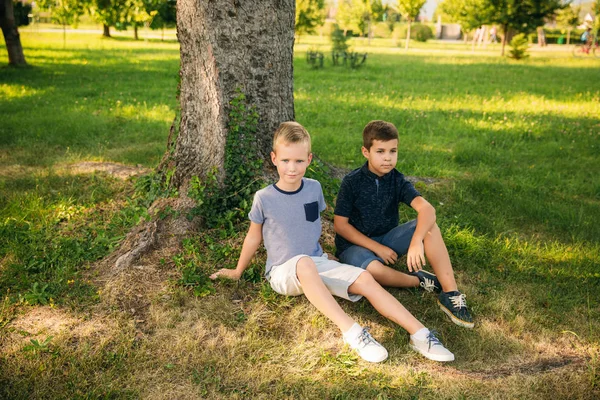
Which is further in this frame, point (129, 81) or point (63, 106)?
point (129, 81)

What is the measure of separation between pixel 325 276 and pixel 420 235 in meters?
0.72

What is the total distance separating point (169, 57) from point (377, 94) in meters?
12.5

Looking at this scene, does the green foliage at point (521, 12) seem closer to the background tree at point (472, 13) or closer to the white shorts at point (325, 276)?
the background tree at point (472, 13)

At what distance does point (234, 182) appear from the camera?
163 inches

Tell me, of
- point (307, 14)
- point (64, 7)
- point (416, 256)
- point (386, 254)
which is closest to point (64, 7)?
point (64, 7)

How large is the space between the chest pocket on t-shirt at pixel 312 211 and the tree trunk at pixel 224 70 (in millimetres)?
1086

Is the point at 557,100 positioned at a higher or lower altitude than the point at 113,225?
higher

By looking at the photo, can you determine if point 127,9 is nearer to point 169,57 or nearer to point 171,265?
point 171,265

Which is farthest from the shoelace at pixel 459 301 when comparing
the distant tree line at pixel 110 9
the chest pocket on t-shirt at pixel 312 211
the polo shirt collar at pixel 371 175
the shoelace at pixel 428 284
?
the distant tree line at pixel 110 9

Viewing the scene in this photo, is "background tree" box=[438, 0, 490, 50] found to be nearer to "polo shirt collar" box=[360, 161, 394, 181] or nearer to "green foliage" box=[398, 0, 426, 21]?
"green foliage" box=[398, 0, 426, 21]

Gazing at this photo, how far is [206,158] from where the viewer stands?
420 cm

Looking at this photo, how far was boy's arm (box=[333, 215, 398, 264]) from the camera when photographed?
3.51 meters

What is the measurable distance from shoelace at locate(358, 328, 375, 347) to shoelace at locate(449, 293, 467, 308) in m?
0.77

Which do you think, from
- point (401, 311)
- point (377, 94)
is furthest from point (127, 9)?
point (401, 311)
